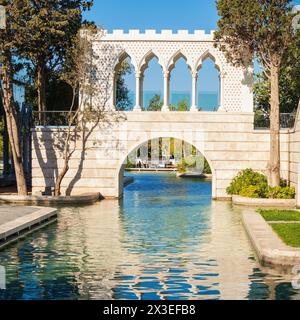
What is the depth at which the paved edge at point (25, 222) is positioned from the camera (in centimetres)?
1862

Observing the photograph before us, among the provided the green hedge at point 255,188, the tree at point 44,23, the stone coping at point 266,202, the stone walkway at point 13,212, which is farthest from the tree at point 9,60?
the stone coping at point 266,202

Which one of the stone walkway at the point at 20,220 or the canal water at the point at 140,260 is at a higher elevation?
the stone walkway at the point at 20,220

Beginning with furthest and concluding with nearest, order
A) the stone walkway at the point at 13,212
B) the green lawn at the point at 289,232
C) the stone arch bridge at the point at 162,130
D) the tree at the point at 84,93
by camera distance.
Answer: the stone arch bridge at the point at 162,130 < the tree at the point at 84,93 < the stone walkway at the point at 13,212 < the green lawn at the point at 289,232

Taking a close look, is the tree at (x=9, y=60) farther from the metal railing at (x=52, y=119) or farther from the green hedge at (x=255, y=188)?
the green hedge at (x=255, y=188)

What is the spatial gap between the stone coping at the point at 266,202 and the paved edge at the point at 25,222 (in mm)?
9278

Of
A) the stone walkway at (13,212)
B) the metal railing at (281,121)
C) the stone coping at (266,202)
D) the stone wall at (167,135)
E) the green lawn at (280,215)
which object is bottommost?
the stone coping at (266,202)

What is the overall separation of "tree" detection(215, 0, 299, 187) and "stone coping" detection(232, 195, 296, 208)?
1879 millimetres

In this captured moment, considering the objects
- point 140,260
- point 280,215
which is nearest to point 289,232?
point 140,260
